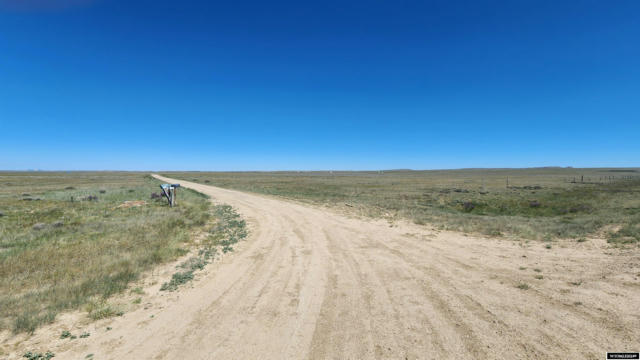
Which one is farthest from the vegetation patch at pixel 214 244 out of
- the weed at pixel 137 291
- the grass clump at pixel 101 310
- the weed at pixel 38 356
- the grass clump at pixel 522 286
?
the grass clump at pixel 522 286

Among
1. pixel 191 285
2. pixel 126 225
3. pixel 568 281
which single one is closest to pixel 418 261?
pixel 568 281

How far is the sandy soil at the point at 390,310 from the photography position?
166 inches

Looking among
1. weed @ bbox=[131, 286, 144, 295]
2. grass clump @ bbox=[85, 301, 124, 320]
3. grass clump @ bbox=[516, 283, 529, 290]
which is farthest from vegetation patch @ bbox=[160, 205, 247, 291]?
grass clump @ bbox=[516, 283, 529, 290]

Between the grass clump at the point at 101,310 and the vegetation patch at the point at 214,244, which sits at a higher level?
the vegetation patch at the point at 214,244

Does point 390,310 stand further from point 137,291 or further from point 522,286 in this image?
point 137,291

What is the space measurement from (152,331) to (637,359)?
8057 millimetres

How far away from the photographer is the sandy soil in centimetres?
422

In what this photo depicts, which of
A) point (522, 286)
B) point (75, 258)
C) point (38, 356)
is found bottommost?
point (38, 356)

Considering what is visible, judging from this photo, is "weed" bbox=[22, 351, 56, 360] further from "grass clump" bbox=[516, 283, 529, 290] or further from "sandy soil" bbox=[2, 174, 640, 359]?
"grass clump" bbox=[516, 283, 529, 290]

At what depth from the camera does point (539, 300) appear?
5637mm

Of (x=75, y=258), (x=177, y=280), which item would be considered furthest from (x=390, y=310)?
(x=75, y=258)

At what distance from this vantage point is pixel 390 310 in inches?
211

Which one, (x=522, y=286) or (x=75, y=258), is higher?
(x=522, y=286)

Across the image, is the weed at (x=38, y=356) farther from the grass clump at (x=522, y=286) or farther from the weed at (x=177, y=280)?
the grass clump at (x=522, y=286)
